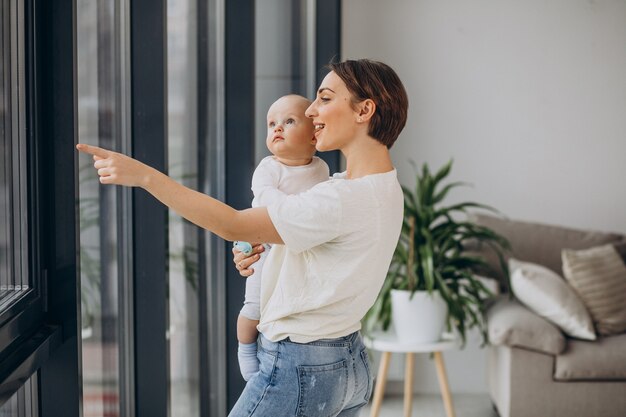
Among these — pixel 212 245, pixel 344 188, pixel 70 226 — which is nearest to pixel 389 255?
pixel 344 188

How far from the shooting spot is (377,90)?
1.27 metres

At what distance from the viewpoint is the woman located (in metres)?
1.20

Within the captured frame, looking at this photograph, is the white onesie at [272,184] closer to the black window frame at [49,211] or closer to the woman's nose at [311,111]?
the woman's nose at [311,111]

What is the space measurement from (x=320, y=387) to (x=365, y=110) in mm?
447

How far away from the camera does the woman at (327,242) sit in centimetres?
120

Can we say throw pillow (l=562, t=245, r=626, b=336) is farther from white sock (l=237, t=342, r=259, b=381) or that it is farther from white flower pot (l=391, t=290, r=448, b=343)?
white sock (l=237, t=342, r=259, b=381)

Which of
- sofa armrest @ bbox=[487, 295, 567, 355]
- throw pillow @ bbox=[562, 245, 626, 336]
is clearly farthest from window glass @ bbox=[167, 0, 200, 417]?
throw pillow @ bbox=[562, 245, 626, 336]

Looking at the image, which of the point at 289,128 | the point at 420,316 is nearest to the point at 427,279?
the point at 420,316

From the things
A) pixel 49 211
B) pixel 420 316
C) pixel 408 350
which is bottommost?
pixel 408 350

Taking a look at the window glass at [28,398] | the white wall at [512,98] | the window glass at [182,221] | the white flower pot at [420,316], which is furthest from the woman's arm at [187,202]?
the white wall at [512,98]

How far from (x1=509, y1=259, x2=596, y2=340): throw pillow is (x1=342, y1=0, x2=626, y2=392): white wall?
102 cm

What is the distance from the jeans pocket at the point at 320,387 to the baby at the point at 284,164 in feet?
0.43

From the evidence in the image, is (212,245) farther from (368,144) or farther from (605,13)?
(605,13)

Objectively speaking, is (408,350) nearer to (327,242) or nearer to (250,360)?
(250,360)
